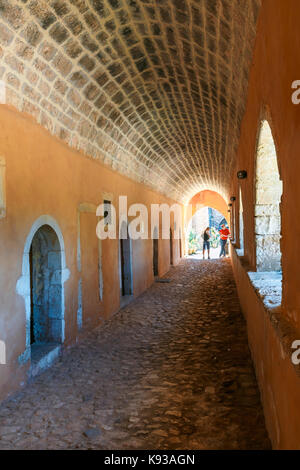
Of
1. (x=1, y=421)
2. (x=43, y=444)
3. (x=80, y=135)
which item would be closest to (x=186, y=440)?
(x=43, y=444)

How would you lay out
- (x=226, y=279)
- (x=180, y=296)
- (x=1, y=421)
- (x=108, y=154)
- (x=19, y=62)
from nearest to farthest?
(x=1, y=421), (x=19, y=62), (x=108, y=154), (x=180, y=296), (x=226, y=279)

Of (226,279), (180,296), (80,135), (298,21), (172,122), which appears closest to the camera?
(298,21)

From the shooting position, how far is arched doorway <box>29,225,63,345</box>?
5.46m

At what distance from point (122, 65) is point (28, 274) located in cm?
366

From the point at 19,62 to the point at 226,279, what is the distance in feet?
32.4

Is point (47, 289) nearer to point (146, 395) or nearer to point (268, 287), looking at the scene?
point (146, 395)

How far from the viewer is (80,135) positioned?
620 centimetres

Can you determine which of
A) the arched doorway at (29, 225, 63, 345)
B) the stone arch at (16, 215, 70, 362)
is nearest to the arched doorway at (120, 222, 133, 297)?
the stone arch at (16, 215, 70, 362)

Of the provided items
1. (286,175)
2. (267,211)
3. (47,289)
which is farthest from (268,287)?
(47,289)

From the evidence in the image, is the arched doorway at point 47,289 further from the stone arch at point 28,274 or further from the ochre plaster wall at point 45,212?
the ochre plaster wall at point 45,212

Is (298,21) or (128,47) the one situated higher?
(128,47)

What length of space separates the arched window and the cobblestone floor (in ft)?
4.71
